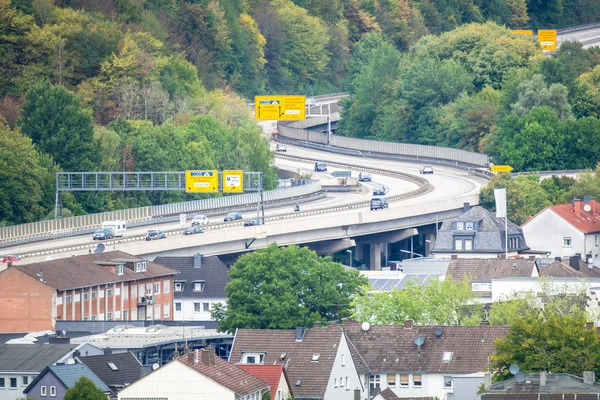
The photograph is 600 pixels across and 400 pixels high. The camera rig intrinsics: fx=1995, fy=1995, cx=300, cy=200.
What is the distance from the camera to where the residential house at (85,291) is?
107 meters

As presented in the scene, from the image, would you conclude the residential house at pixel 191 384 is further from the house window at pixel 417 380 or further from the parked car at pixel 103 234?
the parked car at pixel 103 234

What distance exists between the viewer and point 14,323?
107 m

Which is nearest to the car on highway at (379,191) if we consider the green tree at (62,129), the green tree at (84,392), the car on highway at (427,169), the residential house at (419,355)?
the car on highway at (427,169)

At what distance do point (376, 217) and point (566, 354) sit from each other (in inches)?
3053

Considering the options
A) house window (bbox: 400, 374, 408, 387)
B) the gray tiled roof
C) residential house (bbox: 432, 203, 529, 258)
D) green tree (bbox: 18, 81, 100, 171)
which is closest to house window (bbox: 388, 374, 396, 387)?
house window (bbox: 400, 374, 408, 387)

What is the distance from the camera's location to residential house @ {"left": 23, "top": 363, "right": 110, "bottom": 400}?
77787mm

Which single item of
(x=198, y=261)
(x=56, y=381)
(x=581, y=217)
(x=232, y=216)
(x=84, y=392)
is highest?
(x=232, y=216)

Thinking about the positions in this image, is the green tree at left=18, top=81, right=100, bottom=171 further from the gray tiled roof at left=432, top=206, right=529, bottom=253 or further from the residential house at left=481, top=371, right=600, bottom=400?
the residential house at left=481, top=371, right=600, bottom=400

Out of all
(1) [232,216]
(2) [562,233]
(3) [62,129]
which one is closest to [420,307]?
(2) [562,233]

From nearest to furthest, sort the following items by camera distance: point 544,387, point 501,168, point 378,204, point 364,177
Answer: point 544,387 < point 378,204 < point 501,168 < point 364,177

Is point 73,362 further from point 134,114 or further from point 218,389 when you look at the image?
point 134,114

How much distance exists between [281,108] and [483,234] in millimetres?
44187

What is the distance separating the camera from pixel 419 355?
277 ft

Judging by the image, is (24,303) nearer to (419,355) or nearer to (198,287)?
(198,287)
